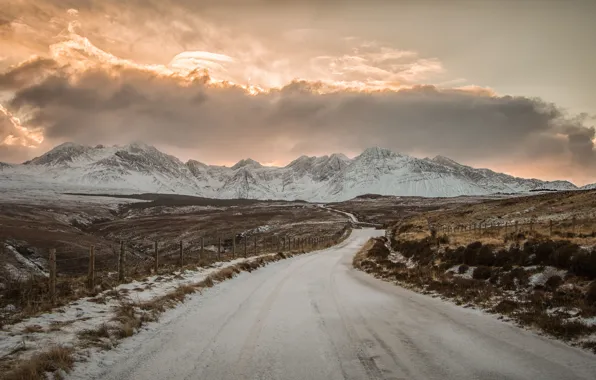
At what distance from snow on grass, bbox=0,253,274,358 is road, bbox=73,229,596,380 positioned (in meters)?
1.33

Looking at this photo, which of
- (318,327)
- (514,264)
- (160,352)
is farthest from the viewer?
(514,264)

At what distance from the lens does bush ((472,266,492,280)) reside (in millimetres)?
17438

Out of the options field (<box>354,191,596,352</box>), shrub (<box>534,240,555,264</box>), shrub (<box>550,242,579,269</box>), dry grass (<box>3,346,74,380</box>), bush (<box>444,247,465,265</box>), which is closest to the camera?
dry grass (<box>3,346,74,380</box>)

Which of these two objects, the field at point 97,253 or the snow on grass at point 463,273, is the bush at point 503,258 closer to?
the snow on grass at point 463,273

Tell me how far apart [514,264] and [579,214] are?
1235 inches

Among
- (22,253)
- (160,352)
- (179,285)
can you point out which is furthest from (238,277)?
(22,253)

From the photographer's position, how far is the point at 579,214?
41781 millimetres

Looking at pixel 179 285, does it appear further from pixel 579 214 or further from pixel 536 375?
pixel 579 214

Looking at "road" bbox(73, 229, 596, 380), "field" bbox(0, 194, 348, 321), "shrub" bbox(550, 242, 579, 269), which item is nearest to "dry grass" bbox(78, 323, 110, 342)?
"road" bbox(73, 229, 596, 380)

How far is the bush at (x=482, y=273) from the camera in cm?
1744

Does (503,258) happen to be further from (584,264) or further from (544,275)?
(584,264)

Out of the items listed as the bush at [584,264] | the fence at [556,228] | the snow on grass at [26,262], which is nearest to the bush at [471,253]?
the fence at [556,228]

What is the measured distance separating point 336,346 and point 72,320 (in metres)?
7.15

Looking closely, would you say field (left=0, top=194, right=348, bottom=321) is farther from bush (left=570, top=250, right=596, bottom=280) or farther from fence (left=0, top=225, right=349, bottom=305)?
bush (left=570, top=250, right=596, bottom=280)
